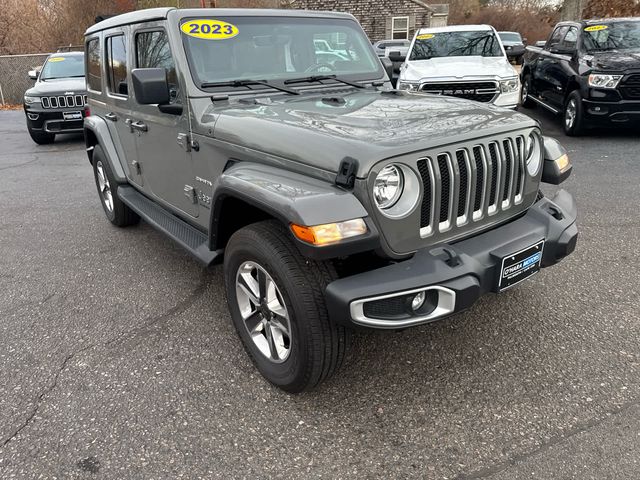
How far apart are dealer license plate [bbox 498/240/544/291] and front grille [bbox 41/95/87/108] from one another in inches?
387

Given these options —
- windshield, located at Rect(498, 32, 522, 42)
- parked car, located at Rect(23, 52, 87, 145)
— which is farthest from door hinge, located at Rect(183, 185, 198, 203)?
windshield, located at Rect(498, 32, 522, 42)

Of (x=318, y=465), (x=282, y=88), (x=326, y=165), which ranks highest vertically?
(x=282, y=88)

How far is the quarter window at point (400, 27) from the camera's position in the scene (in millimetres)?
30781

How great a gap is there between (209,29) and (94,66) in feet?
7.21

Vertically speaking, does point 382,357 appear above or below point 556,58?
below

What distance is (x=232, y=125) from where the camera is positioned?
2.86 meters

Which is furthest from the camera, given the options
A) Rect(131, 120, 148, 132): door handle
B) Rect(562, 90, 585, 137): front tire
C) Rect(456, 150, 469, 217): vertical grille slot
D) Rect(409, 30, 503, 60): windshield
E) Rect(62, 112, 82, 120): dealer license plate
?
Rect(62, 112, 82, 120): dealer license plate

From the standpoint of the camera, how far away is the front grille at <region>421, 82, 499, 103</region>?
7.77 metres

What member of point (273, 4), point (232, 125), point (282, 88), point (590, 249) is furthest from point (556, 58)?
point (273, 4)

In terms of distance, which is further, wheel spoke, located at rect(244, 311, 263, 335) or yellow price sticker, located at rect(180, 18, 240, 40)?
yellow price sticker, located at rect(180, 18, 240, 40)

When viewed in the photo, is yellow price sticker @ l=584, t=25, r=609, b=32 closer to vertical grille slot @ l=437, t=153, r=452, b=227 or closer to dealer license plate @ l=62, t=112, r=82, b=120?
vertical grille slot @ l=437, t=153, r=452, b=227

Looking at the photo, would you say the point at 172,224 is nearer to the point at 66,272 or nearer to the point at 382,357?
the point at 66,272

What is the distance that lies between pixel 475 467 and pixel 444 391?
0.51m

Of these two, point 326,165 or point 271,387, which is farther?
point 271,387
